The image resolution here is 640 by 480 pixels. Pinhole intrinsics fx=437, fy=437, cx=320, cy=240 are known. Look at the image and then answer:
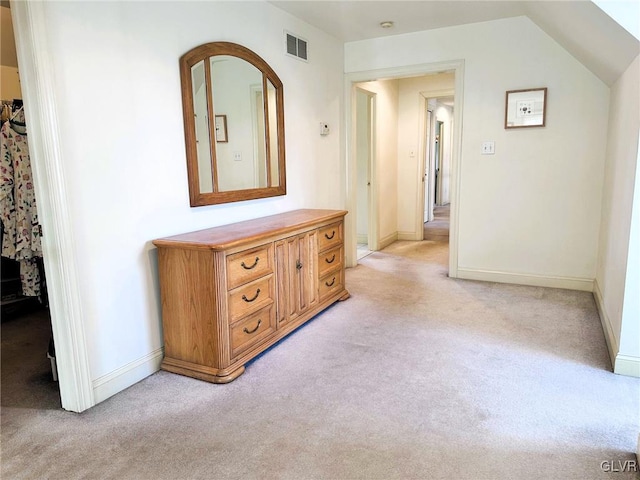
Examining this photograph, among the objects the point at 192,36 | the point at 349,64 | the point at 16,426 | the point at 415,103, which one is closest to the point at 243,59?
the point at 192,36

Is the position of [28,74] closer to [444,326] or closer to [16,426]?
[16,426]

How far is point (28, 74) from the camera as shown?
73.5 inches

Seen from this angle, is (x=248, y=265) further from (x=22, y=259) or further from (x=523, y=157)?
(x=523, y=157)

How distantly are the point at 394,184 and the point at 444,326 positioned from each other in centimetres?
337

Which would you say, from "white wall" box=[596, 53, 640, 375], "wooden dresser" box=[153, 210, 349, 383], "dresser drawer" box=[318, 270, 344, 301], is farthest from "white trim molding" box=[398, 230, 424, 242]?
"wooden dresser" box=[153, 210, 349, 383]

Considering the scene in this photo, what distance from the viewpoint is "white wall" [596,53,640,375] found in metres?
2.26

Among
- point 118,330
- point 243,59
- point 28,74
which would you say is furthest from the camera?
point 243,59

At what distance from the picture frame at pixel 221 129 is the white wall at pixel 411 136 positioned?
3722 mm

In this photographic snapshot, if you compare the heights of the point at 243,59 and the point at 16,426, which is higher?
the point at 243,59

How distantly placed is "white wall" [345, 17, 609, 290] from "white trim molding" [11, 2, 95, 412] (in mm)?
3259

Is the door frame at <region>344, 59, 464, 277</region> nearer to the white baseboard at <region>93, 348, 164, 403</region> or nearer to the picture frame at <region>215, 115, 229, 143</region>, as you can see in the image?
the picture frame at <region>215, 115, 229, 143</region>

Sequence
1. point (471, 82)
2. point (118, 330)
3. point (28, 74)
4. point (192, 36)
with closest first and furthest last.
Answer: point (28, 74) < point (118, 330) < point (192, 36) < point (471, 82)

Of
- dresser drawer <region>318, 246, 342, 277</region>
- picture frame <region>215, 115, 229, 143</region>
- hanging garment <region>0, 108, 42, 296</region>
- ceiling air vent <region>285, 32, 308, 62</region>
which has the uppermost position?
ceiling air vent <region>285, 32, 308, 62</region>

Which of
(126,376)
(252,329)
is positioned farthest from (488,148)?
(126,376)
